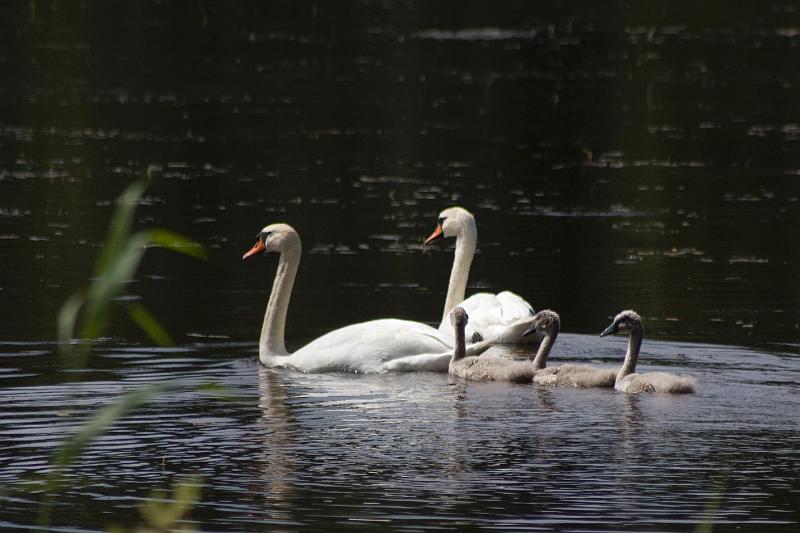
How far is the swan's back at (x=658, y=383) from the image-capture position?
12.2 m

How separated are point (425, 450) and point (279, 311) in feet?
14.3

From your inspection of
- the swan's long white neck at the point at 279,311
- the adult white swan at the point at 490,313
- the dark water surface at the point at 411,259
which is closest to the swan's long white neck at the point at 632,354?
the dark water surface at the point at 411,259

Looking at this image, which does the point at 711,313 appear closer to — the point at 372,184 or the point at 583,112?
the point at 372,184

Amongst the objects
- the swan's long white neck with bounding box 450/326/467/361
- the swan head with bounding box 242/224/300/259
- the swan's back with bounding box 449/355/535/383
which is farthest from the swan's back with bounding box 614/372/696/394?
the swan head with bounding box 242/224/300/259

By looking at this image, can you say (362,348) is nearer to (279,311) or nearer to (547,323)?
(279,311)

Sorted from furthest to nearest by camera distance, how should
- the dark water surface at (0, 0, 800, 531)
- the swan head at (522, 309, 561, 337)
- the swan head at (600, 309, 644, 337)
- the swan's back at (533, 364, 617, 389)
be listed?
the swan head at (522, 309, 561, 337) < the swan head at (600, 309, 644, 337) < the swan's back at (533, 364, 617, 389) < the dark water surface at (0, 0, 800, 531)

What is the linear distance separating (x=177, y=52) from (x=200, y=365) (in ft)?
105

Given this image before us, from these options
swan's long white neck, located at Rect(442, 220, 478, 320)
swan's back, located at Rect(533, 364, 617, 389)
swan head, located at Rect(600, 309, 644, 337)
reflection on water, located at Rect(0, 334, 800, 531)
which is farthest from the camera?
swan's long white neck, located at Rect(442, 220, 478, 320)

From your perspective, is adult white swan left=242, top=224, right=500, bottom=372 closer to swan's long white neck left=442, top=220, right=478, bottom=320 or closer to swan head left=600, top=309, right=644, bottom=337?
swan head left=600, top=309, right=644, bottom=337

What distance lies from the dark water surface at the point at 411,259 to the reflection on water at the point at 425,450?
0.03m

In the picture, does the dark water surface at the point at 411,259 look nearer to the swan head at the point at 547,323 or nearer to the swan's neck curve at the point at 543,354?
the swan's neck curve at the point at 543,354

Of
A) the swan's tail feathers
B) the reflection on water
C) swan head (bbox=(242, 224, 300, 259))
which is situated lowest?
the reflection on water

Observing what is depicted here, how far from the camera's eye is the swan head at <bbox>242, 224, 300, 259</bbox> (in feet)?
49.1

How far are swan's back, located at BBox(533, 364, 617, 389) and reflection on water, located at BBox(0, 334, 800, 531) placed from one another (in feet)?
0.67
